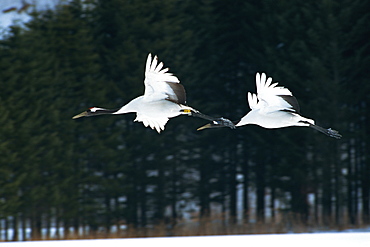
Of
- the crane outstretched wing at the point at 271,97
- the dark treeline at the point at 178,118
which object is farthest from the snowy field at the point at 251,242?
the dark treeline at the point at 178,118

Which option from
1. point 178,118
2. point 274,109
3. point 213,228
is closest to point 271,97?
point 274,109

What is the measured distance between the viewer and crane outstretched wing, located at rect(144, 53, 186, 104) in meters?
8.27

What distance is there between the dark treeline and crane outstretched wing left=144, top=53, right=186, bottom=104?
10200mm

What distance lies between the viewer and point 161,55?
19.3 meters

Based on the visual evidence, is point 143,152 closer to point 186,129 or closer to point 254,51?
point 186,129

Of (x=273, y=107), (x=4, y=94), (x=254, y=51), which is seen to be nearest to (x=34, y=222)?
(x=4, y=94)

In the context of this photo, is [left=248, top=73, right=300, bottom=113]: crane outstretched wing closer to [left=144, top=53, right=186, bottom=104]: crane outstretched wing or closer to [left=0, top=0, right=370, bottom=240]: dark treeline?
[left=144, top=53, right=186, bottom=104]: crane outstretched wing

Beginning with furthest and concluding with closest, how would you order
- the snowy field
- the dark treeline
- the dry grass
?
the dark treeline
the dry grass
the snowy field

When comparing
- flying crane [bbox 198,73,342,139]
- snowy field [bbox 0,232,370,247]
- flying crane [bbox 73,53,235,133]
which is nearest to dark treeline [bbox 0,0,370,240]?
snowy field [bbox 0,232,370,247]

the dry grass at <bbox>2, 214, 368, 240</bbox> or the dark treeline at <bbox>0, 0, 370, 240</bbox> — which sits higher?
the dark treeline at <bbox>0, 0, 370, 240</bbox>

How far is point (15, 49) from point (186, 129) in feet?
16.9

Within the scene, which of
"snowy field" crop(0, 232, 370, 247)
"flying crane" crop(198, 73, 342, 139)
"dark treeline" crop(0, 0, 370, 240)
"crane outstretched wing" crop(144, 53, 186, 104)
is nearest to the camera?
"crane outstretched wing" crop(144, 53, 186, 104)

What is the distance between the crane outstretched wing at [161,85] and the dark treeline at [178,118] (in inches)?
402

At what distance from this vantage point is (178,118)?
2000 cm
